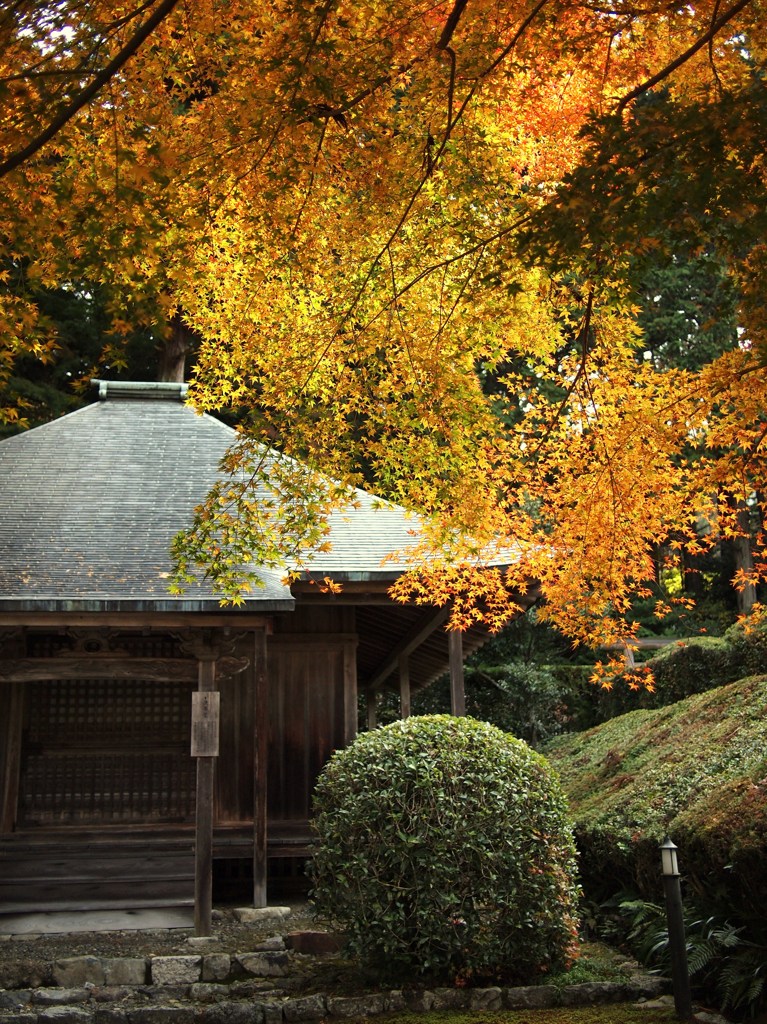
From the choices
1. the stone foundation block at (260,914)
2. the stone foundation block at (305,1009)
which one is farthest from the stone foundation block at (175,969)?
the stone foundation block at (260,914)

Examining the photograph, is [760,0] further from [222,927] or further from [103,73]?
[222,927]

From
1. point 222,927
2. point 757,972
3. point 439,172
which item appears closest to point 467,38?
point 439,172

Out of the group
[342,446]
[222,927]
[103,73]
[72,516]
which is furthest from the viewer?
[72,516]

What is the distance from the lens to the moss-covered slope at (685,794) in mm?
6875

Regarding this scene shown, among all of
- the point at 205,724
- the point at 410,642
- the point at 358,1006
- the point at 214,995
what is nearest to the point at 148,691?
the point at 205,724

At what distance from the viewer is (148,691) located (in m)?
11.2

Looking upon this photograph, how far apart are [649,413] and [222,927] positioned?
20.3ft

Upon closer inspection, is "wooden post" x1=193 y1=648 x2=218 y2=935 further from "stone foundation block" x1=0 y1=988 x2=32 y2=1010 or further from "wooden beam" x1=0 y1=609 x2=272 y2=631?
"stone foundation block" x1=0 y1=988 x2=32 y2=1010

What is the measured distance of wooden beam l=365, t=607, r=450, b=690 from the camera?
10.9 metres

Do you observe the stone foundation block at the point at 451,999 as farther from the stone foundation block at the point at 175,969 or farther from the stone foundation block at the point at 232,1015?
the stone foundation block at the point at 175,969

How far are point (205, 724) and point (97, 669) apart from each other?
4.29 feet

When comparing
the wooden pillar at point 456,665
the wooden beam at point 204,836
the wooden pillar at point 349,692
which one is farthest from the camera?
the wooden pillar at point 349,692

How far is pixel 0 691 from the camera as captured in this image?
1093 centimetres

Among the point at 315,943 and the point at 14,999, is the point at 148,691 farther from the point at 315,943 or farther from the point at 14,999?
the point at 14,999
